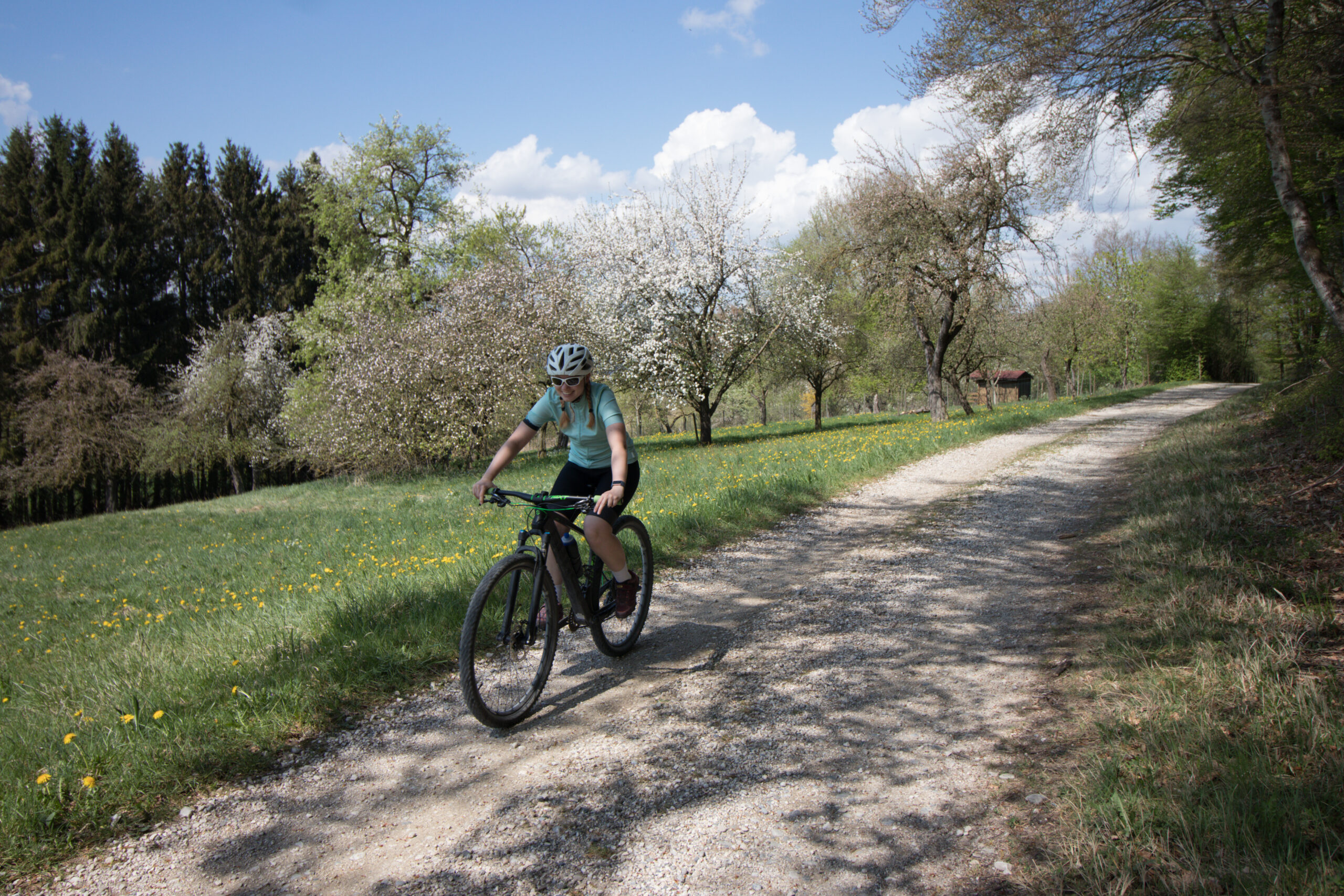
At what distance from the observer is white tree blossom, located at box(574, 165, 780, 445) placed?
79.9 feet

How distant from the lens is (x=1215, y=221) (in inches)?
677

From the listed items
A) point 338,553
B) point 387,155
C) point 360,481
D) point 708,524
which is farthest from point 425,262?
point 708,524

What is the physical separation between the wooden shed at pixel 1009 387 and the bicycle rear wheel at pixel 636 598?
178 feet

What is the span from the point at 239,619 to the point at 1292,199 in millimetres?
11158

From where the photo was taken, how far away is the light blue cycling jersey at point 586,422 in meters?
4.34

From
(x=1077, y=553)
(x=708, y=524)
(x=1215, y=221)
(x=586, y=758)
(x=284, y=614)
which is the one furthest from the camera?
(x=1215, y=221)

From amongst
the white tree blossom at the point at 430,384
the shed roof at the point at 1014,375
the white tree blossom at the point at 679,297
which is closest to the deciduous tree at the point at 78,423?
the white tree blossom at the point at 430,384

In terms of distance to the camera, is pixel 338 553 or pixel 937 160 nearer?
pixel 338 553

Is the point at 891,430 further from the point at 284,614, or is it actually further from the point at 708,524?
the point at 284,614

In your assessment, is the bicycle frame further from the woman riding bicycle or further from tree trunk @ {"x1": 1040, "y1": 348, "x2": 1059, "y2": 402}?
tree trunk @ {"x1": 1040, "y1": 348, "x2": 1059, "y2": 402}

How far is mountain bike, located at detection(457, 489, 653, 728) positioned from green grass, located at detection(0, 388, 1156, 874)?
993 millimetres

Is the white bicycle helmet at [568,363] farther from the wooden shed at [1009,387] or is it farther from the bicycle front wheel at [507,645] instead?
the wooden shed at [1009,387]

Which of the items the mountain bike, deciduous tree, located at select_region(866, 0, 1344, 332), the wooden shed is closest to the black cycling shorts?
the mountain bike

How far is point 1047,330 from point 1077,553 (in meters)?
36.1
